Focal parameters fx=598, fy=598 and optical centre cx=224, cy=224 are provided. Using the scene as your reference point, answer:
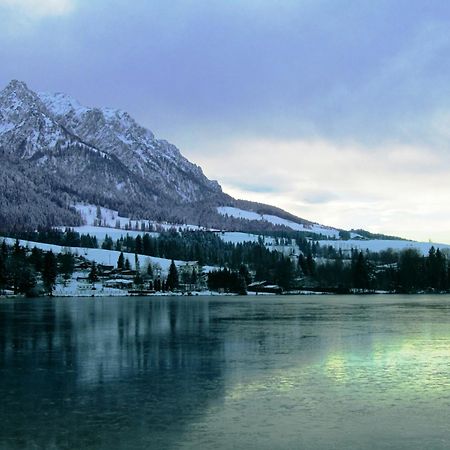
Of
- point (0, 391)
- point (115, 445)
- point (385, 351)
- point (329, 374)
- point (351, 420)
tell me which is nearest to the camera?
point (115, 445)

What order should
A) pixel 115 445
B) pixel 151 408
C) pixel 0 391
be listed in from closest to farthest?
pixel 115 445 < pixel 151 408 < pixel 0 391

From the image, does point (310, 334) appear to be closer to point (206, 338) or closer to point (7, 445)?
point (206, 338)

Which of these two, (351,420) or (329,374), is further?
(329,374)

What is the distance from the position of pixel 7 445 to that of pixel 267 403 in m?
10.8

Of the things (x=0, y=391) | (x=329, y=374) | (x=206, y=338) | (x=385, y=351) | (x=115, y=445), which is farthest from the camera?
(x=206, y=338)

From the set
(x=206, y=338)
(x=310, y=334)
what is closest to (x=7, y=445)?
(x=206, y=338)

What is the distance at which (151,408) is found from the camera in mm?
24625

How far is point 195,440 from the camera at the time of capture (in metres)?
19.9

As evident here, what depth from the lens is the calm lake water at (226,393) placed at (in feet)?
66.7

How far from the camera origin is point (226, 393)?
2777cm

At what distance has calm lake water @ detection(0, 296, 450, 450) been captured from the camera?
20.3 meters

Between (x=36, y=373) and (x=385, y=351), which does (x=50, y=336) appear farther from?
(x=385, y=351)

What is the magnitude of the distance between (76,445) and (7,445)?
2.24 metres

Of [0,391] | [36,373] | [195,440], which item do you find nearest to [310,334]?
[36,373]
